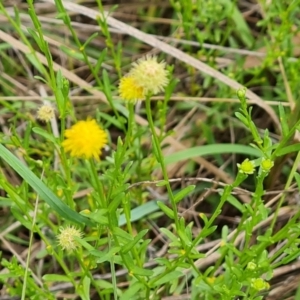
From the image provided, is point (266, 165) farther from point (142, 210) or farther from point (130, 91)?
point (142, 210)

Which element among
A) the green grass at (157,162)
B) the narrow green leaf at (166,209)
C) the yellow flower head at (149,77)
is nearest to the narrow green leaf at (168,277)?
the green grass at (157,162)

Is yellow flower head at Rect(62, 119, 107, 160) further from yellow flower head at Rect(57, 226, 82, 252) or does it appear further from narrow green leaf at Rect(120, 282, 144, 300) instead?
narrow green leaf at Rect(120, 282, 144, 300)

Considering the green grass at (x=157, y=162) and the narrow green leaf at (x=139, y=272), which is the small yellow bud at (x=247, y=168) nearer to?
the green grass at (x=157, y=162)

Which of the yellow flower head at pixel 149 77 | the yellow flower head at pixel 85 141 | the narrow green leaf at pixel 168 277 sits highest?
the yellow flower head at pixel 149 77

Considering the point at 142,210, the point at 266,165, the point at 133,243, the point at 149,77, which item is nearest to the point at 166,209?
the point at 133,243

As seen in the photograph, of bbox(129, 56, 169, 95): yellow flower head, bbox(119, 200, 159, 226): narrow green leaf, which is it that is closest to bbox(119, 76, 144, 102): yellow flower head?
bbox(129, 56, 169, 95): yellow flower head

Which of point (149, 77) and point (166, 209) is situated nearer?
point (149, 77)

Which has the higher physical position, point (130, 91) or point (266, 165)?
point (130, 91)

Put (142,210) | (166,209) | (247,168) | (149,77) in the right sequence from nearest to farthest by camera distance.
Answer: (149,77) → (247,168) → (166,209) → (142,210)
